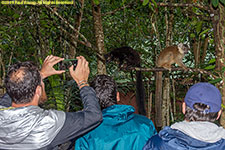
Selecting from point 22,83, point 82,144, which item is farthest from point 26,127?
point 82,144

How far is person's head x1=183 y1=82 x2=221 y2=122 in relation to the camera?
1108 mm

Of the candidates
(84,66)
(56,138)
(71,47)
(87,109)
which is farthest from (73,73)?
(71,47)

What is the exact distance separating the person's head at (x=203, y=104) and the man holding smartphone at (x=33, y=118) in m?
0.45

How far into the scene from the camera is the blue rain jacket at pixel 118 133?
140cm

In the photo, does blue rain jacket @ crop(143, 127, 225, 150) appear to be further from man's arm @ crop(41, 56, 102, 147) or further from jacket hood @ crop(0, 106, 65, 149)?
jacket hood @ crop(0, 106, 65, 149)

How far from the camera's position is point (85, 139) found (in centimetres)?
147

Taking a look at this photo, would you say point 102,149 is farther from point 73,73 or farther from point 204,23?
point 204,23

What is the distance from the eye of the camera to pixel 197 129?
1056 millimetres

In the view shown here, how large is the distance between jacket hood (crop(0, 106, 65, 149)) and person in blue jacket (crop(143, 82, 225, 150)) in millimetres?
480

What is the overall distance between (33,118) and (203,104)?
2.59 ft

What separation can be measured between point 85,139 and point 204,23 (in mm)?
1763

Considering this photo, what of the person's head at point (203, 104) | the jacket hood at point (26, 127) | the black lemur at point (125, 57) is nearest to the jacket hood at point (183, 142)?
the person's head at point (203, 104)

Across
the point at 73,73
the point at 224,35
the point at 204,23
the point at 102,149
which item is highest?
the point at 204,23

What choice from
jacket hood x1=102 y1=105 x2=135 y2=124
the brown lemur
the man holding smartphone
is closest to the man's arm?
the man holding smartphone
